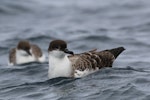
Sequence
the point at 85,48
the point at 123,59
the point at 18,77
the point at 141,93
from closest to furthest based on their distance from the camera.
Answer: the point at 141,93 → the point at 18,77 → the point at 123,59 → the point at 85,48

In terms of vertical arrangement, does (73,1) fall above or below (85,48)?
above

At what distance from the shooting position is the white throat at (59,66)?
15.0 meters

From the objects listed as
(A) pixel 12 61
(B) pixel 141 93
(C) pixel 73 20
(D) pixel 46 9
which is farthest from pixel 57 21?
(B) pixel 141 93

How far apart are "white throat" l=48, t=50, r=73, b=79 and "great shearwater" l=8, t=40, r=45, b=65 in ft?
14.9

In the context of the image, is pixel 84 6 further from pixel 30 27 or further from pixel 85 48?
pixel 85 48

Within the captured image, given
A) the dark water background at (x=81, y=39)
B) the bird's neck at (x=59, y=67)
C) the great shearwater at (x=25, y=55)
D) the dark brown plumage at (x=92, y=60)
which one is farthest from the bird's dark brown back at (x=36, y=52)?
the bird's neck at (x=59, y=67)

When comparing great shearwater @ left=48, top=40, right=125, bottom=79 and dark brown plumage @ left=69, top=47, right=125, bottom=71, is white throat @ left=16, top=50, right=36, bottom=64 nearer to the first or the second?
dark brown plumage @ left=69, top=47, right=125, bottom=71

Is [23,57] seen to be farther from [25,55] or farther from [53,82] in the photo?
[53,82]

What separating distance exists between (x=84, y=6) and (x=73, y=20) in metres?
2.75

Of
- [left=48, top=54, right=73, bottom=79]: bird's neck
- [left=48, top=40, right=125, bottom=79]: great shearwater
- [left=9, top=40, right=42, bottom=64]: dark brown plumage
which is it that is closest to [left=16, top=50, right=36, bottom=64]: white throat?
[left=9, top=40, right=42, bottom=64]: dark brown plumage

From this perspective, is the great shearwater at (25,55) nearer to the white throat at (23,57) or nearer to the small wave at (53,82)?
the white throat at (23,57)

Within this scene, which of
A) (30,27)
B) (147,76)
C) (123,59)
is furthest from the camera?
(30,27)

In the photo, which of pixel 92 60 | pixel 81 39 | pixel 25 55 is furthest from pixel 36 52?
pixel 92 60

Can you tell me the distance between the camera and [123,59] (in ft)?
61.9
